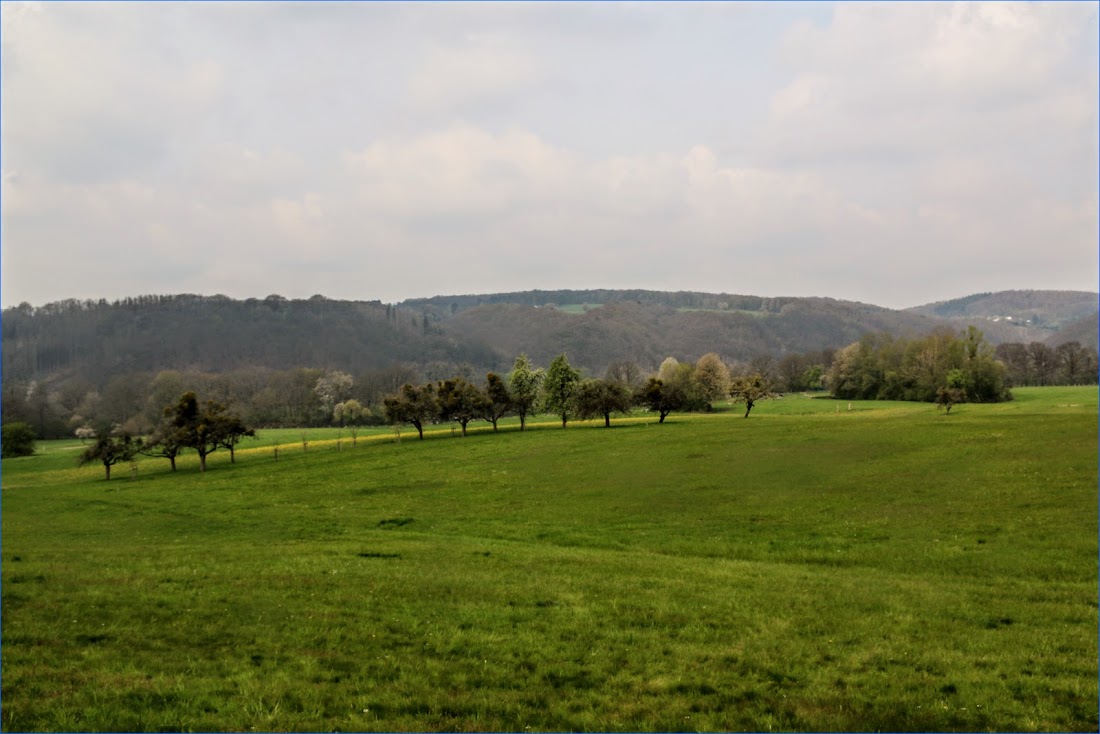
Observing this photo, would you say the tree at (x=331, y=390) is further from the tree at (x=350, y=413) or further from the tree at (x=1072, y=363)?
the tree at (x=1072, y=363)

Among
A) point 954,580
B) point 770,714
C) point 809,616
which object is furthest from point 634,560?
point 770,714

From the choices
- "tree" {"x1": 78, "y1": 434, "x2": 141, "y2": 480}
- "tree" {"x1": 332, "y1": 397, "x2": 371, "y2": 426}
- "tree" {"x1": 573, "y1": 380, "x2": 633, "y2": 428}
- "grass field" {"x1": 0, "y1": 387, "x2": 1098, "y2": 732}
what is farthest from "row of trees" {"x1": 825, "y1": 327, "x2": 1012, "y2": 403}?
"tree" {"x1": 78, "y1": 434, "x2": 141, "y2": 480}

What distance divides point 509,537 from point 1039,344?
7318 inches

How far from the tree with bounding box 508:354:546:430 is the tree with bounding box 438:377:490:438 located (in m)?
5.60

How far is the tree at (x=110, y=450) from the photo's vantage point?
7406 cm

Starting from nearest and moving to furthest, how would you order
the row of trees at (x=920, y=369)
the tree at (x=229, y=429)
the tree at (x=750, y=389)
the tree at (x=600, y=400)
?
the tree at (x=229, y=429) → the tree at (x=600, y=400) → the tree at (x=750, y=389) → the row of trees at (x=920, y=369)

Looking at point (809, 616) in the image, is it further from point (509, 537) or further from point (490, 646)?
point (509, 537)

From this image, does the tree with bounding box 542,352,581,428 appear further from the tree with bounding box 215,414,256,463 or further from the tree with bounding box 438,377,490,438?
the tree with bounding box 215,414,256,463

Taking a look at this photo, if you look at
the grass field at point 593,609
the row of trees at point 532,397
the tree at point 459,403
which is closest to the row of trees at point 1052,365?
the row of trees at point 532,397

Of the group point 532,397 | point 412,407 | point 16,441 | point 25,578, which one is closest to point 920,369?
point 532,397

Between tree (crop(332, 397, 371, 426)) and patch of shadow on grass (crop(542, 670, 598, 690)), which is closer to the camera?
patch of shadow on grass (crop(542, 670, 598, 690))

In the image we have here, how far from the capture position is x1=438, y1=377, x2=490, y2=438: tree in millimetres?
92188

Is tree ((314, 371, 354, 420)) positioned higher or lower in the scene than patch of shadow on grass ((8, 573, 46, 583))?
higher

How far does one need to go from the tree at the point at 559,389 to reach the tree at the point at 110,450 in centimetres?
5426
